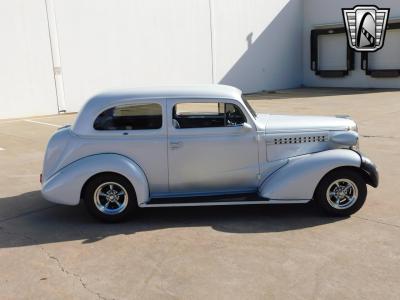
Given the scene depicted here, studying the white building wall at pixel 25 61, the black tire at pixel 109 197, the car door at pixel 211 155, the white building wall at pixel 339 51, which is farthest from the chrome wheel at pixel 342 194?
the white building wall at pixel 339 51

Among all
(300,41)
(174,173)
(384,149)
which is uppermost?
(300,41)

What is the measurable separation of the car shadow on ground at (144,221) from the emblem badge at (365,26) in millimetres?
21400

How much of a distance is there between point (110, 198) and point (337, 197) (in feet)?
9.05

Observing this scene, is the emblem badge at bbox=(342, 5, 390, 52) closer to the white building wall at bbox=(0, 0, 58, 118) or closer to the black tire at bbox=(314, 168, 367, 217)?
the white building wall at bbox=(0, 0, 58, 118)

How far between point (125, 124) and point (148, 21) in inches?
611

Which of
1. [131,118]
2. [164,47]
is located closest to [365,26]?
[164,47]

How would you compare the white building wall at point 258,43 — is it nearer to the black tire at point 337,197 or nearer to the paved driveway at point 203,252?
the paved driveway at point 203,252

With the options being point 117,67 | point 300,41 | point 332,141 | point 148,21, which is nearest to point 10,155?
point 332,141

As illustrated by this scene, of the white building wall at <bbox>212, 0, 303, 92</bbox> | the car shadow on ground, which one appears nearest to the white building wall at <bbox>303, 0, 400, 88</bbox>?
the white building wall at <bbox>212, 0, 303, 92</bbox>

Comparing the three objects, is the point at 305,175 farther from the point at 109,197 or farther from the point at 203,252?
the point at 109,197

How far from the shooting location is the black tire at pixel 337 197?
5316 millimetres

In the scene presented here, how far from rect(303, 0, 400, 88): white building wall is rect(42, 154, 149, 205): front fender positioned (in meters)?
22.2

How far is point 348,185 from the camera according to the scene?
17.6 ft

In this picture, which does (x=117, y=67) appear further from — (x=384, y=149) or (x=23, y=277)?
(x=23, y=277)
